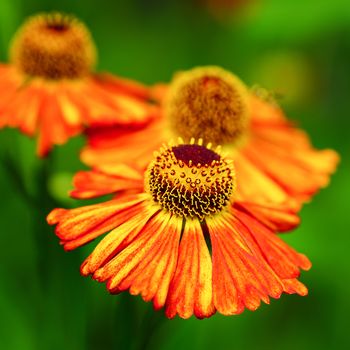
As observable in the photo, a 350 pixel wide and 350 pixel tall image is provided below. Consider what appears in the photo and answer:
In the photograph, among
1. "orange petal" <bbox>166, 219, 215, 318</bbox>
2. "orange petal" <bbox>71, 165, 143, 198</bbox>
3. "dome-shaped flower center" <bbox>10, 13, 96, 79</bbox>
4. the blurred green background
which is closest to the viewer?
"orange petal" <bbox>166, 219, 215, 318</bbox>

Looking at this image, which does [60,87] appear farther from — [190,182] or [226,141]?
[190,182]

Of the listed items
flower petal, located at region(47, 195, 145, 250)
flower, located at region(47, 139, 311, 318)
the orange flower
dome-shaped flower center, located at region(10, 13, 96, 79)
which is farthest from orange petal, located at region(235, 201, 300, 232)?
dome-shaped flower center, located at region(10, 13, 96, 79)

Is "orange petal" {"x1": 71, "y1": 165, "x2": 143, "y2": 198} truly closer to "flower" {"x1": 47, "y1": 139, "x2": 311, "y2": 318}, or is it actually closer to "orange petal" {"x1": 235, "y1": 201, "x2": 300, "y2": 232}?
"flower" {"x1": 47, "y1": 139, "x2": 311, "y2": 318}

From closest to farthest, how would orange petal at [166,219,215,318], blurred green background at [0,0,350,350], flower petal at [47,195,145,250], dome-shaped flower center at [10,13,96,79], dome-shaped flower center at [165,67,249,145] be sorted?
orange petal at [166,219,215,318]
flower petal at [47,195,145,250]
blurred green background at [0,0,350,350]
dome-shaped flower center at [165,67,249,145]
dome-shaped flower center at [10,13,96,79]

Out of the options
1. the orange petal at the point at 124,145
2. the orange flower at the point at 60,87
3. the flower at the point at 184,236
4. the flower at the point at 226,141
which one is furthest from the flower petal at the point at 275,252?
the orange flower at the point at 60,87

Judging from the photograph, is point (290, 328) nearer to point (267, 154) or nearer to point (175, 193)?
point (267, 154)

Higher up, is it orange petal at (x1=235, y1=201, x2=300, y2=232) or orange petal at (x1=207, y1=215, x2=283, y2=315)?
orange petal at (x1=235, y1=201, x2=300, y2=232)

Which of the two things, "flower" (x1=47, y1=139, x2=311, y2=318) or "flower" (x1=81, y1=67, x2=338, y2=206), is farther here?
"flower" (x1=81, y1=67, x2=338, y2=206)

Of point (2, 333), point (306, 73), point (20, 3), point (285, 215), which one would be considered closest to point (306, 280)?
point (285, 215)

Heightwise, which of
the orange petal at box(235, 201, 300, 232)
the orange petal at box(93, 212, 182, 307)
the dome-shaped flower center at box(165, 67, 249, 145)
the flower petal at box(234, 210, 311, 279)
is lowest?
the orange petal at box(93, 212, 182, 307)
